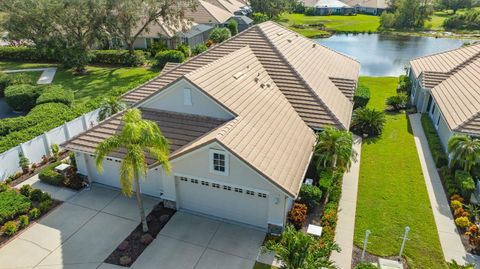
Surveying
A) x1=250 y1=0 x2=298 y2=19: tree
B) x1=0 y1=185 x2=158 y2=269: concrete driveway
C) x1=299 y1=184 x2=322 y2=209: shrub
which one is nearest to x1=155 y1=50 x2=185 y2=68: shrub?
x1=0 y1=185 x2=158 y2=269: concrete driveway

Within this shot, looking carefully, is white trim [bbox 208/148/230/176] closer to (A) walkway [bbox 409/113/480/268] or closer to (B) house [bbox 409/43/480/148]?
(A) walkway [bbox 409/113/480/268]

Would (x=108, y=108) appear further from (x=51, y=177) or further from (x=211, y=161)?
(x=211, y=161)

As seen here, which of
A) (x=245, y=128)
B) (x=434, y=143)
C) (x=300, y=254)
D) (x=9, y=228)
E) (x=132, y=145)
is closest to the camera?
(x=300, y=254)

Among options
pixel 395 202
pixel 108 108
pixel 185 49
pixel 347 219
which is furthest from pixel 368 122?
pixel 185 49

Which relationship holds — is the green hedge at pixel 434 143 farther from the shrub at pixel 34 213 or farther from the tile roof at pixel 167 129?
the shrub at pixel 34 213

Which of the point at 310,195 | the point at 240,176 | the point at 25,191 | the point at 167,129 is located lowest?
the point at 25,191

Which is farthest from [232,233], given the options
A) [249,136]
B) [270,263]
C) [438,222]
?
[438,222]

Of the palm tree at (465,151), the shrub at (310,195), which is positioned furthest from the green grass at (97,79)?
the palm tree at (465,151)
